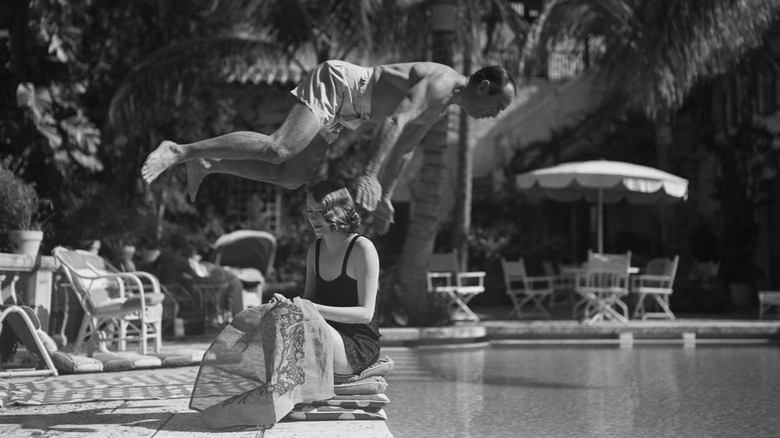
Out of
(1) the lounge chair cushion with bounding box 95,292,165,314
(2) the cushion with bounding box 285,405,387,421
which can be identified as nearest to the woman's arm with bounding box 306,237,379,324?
(2) the cushion with bounding box 285,405,387,421

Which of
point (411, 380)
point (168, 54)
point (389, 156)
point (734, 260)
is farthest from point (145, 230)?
point (734, 260)

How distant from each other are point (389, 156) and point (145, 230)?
857cm

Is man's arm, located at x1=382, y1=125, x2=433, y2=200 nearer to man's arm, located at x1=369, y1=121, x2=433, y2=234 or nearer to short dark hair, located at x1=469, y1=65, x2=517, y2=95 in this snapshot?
man's arm, located at x1=369, y1=121, x2=433, y2=234

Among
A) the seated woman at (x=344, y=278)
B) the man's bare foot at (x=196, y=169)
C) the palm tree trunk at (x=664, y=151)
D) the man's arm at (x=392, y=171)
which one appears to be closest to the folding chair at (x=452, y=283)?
the palm tree trunk at (x=664, y=151)

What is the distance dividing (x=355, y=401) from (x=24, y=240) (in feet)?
15.3

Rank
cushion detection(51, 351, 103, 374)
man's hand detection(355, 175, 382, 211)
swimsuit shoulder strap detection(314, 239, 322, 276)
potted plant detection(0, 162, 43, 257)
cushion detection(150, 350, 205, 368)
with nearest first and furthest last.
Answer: swimsuit shoulder strap detection(314, 239, 322, 276)
man's hand detection(355, 175, 382, 211)
cushion detection(51, 351, 103, 374)
cushion detection(150, 350, 205, 368)
potted plant detection(0, 162, 43, 257)

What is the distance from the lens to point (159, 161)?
4.83 metres

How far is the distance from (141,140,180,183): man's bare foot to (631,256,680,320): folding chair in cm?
1052

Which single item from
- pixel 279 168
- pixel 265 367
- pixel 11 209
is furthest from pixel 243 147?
pixel 11 209

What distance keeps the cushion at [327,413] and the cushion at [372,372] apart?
0.14 m

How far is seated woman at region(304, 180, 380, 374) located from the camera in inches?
180

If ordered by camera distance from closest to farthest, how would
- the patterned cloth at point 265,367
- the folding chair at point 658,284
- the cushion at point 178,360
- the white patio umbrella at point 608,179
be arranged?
the patterned cloth at point 265,367
the cushion at point 178,360
the folding chair at point 658,284
the white patio umbrella at point 608,179

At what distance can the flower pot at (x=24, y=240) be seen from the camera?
322 inches

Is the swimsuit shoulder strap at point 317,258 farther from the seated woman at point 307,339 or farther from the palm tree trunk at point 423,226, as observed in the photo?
the palm tree trunk at point 423,226
